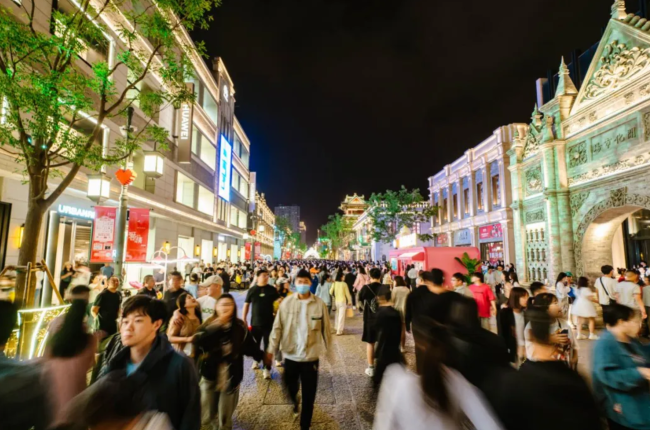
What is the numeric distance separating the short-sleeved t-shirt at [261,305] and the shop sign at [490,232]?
24.9m

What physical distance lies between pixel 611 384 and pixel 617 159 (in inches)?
620

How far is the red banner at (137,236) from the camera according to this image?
42.4 ft

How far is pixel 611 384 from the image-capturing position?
2.94m

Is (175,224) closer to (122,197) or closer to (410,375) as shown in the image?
(122,197)

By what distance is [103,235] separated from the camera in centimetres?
1185

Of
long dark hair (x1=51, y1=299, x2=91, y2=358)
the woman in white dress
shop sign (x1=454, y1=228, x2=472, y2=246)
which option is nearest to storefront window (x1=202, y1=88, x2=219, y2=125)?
shop sign (x1=454, y1=228, x2=472, y2=246)

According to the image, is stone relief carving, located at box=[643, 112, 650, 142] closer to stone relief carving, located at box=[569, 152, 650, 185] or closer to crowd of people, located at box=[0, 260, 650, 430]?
stone relief carving, located at box=[569, 152, 650, 185]

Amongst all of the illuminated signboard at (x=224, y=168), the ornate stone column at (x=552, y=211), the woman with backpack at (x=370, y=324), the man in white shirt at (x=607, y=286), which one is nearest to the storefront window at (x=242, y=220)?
the illuminated signboard at (x=224, y=168)

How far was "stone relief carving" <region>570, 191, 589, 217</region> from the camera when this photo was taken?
16422 millimetres

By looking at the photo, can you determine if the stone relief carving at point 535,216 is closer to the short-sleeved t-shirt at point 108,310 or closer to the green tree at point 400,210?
the green tree at point 400,210

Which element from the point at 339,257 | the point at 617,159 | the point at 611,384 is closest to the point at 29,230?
the point at 611,384

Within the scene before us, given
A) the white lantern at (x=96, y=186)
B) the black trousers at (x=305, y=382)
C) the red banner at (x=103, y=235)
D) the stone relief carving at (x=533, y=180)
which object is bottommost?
the black trousers at (x=305, y=382)

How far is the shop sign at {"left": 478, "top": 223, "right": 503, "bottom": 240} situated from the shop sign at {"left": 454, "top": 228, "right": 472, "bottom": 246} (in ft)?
6.50

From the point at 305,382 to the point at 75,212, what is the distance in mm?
13971
